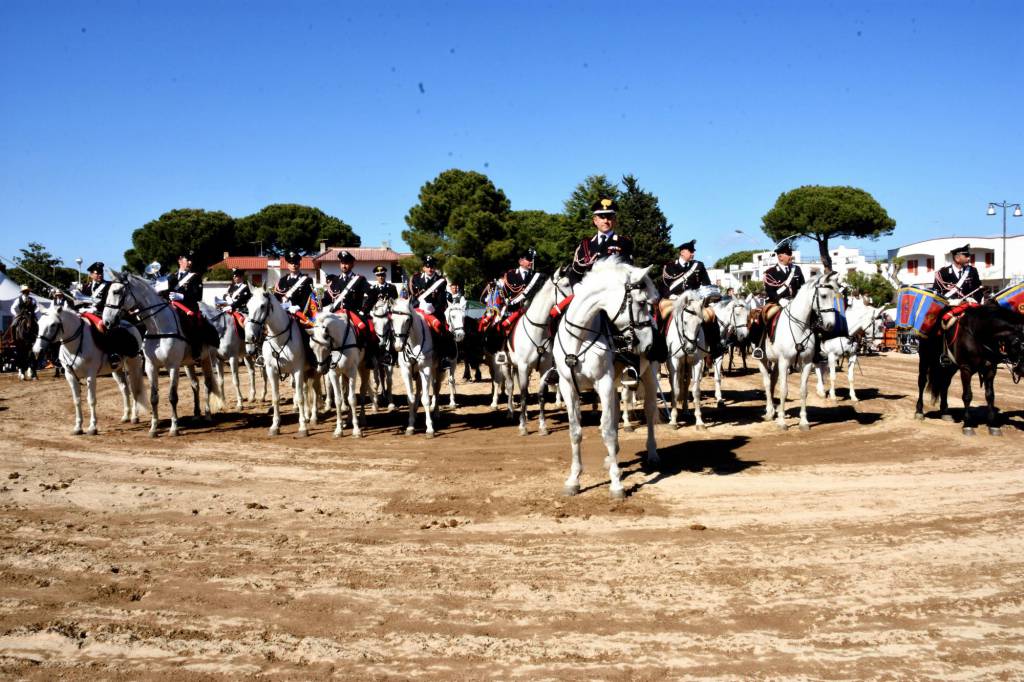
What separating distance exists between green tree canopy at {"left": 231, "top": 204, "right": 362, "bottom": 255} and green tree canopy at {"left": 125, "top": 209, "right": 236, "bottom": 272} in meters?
3.52

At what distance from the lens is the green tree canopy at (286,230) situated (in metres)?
89.3

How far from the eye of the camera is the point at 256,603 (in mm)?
6332

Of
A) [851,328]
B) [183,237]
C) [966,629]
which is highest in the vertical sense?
[183,237]

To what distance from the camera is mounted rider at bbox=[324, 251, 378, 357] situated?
52.3 ft

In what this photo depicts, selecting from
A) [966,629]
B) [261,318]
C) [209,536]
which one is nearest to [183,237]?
[261,318]

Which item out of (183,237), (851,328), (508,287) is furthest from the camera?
(183,237)

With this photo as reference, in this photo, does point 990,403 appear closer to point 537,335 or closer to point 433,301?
point 537,335

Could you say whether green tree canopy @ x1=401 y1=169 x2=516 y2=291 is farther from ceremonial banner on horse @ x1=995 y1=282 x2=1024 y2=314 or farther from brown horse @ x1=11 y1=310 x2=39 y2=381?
ceremonial banner on horse @ x1=995 y1=282 x2=1024 y2=314

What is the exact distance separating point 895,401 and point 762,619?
14491 millimetres

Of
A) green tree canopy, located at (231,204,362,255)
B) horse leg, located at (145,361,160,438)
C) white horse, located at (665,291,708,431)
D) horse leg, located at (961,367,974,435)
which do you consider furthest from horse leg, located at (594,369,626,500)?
green tree canopy, located at (231,204,362,255)

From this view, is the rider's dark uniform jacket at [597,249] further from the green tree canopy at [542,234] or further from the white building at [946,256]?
the white building at [946,256]

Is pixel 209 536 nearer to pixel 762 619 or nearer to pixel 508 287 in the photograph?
pixel 762 619

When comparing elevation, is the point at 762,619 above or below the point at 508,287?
below

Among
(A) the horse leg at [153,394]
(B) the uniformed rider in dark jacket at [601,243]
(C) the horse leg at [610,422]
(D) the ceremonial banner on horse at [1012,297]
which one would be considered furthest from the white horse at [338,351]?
(D) the ceremonial banner on horse at [1012,297]
